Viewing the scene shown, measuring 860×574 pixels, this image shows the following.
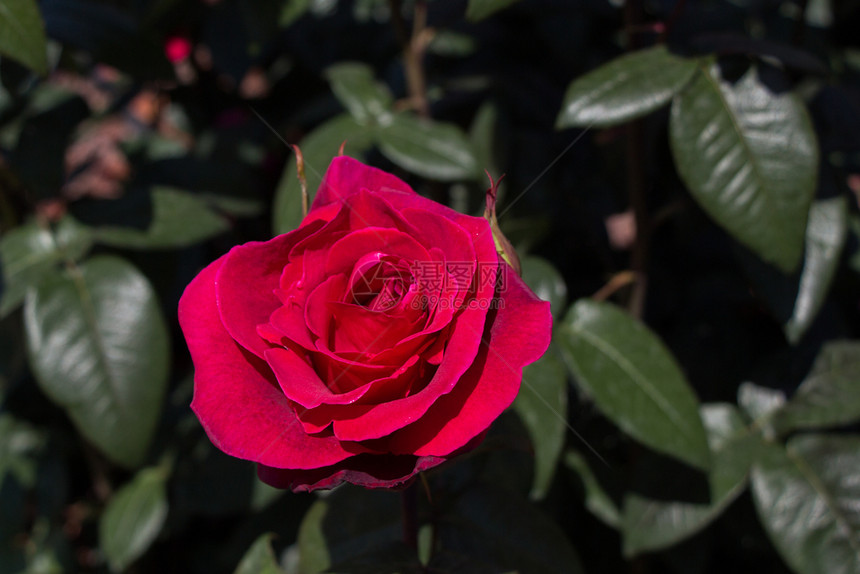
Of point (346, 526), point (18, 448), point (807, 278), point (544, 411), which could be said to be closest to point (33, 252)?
point (18, 448)

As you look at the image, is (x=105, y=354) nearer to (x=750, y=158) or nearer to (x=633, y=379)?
(x=633, y=379)

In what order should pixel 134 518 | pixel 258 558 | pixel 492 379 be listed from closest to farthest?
pixel 492 379
pixel 258 558
pixel 134 518

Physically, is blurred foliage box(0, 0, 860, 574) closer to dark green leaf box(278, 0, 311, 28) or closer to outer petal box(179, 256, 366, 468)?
dark green leaf box(278, 0, 311, 28)

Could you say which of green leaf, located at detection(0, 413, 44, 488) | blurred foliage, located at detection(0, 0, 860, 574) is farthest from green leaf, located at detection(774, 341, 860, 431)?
green leaf, located at detection(0, 413, 44, 488)

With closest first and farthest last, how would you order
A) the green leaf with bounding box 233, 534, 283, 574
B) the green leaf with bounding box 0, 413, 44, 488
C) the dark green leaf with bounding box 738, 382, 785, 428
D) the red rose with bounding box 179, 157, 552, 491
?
the red rose with bounding box 179, 157, 552, 491 → the green leaf with bounding box 233, 534, 283, 574 → the dark green leaf with bounding box 738, 382, 785, 428 → the green leaf with bounding box 0, 413, 44, 488

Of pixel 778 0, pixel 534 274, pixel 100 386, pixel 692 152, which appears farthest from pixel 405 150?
pixel 778 0

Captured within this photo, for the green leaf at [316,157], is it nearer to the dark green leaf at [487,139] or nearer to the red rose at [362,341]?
Result: the dark green leaf at [487,139]
